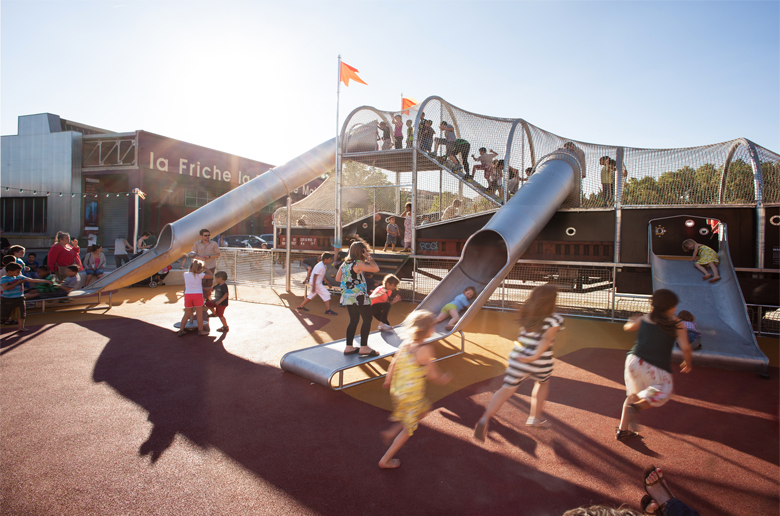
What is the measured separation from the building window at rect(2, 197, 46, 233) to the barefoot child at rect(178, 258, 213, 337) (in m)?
25.8

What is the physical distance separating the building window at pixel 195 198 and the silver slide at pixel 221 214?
57.4 feet

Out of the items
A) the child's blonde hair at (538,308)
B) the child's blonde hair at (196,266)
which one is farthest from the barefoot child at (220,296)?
the child's blonde hair at (538,308)

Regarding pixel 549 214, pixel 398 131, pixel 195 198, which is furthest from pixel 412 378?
pixel 195 198

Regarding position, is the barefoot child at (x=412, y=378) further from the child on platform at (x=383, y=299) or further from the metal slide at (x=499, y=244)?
the child on platform at (x=383, y=299)

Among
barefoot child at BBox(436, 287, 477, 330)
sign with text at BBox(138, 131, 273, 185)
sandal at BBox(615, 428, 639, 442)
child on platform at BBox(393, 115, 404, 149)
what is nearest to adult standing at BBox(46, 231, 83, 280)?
child on platform at BBox(393, 115, 404, 149)

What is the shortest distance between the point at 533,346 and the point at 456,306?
3.99 m

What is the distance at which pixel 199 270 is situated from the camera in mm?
7742

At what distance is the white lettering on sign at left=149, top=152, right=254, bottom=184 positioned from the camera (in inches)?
1052

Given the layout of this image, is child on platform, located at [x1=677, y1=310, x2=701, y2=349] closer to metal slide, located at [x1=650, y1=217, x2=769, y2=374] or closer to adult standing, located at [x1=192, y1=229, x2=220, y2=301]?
metal slide, located at [x1=650, y1=217, x2=769, y2=374]

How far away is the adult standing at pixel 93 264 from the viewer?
12.2m

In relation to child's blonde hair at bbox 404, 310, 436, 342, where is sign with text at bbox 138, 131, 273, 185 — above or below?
above

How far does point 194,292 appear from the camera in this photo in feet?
25.7

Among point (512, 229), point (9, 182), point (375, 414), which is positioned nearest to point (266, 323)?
point (375, 414)

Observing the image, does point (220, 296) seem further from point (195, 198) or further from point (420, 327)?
point (195, 198)
